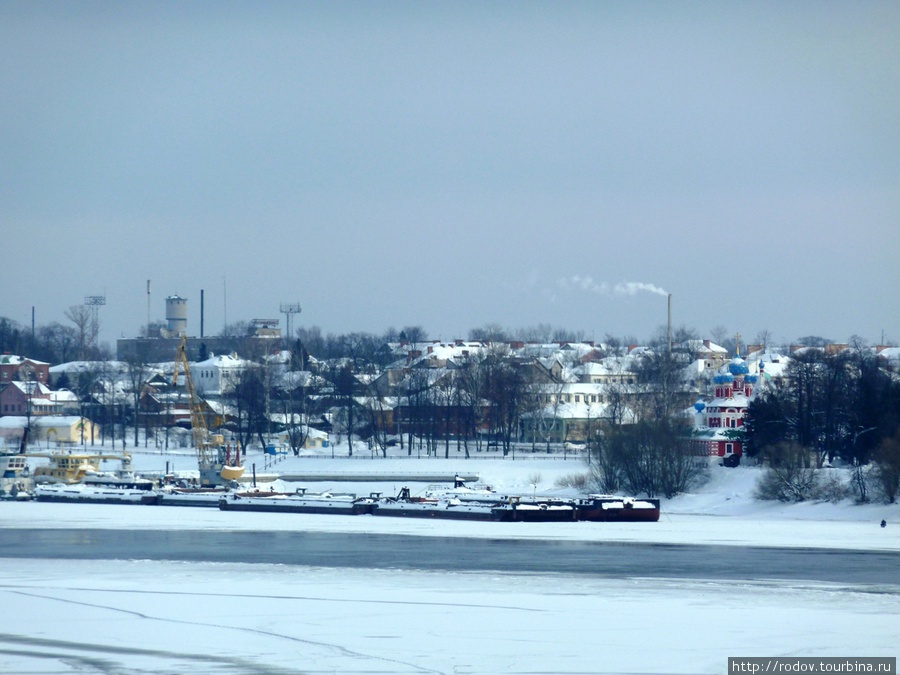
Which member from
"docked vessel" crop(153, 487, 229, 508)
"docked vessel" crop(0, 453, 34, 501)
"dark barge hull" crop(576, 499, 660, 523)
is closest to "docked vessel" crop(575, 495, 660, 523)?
"dark barge hull" crop(576, 499, 660, 523)

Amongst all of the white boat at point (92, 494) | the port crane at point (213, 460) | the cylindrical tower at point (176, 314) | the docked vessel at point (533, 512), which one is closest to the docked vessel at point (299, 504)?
the white boat at point (92, 494)

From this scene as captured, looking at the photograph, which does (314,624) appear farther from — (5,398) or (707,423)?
(5,398)

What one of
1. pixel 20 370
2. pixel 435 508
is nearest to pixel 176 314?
pixel 20 370

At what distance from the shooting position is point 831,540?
44562mm

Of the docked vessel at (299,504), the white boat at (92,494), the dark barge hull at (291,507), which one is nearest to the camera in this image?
the dark barge hull at (291,507)

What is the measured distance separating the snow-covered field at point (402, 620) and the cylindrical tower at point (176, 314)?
140870 mm

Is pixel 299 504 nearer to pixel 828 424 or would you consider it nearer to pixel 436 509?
pixel 436 509

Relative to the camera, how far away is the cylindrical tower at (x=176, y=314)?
6841 inches

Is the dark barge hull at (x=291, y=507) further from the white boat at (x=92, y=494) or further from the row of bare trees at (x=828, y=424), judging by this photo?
the row of bare trees at (x=828, y=424)

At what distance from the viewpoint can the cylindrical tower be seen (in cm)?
17375

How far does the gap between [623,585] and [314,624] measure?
8948mm

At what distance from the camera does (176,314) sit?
6870 inches

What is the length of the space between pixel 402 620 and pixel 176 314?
153784 millimetres

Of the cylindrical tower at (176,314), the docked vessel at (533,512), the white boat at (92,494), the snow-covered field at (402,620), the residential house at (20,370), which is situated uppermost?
the cylindrical tower at (176,314)
